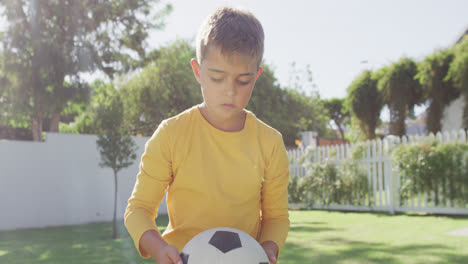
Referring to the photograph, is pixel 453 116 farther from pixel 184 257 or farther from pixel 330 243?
pixel 184 257

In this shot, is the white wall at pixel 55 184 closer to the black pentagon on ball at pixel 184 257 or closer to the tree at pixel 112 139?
the tree at pixel 112 139

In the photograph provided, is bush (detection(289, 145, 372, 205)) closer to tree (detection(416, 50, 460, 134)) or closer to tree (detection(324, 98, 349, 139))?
tree (detection(416, 50, 460, 134))

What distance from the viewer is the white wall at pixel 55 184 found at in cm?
988

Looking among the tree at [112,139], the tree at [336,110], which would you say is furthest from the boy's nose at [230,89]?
the tree at [336,110]

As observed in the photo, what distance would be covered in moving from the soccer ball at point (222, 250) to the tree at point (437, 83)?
1534 cm

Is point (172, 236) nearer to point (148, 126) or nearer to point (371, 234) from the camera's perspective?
point (371, 234)

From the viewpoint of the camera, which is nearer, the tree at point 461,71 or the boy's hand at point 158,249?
the boy's hand at point 158,249

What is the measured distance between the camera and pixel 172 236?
1680mm

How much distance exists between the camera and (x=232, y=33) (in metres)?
1.51

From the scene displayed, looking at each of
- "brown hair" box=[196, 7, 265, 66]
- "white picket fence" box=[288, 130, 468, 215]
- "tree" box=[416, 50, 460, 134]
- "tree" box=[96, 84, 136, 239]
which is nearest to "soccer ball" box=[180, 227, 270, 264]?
"brown hair" box=[196, 7, 265, 66]

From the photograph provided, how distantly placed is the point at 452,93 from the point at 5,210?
14.9 m

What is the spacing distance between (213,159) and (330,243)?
4740 mm

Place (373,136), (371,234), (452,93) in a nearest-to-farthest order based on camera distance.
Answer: (371,234) < (452,93) < (373,136)

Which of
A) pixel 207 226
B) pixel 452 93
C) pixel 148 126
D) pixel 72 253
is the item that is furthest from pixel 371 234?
pixel 148 126
